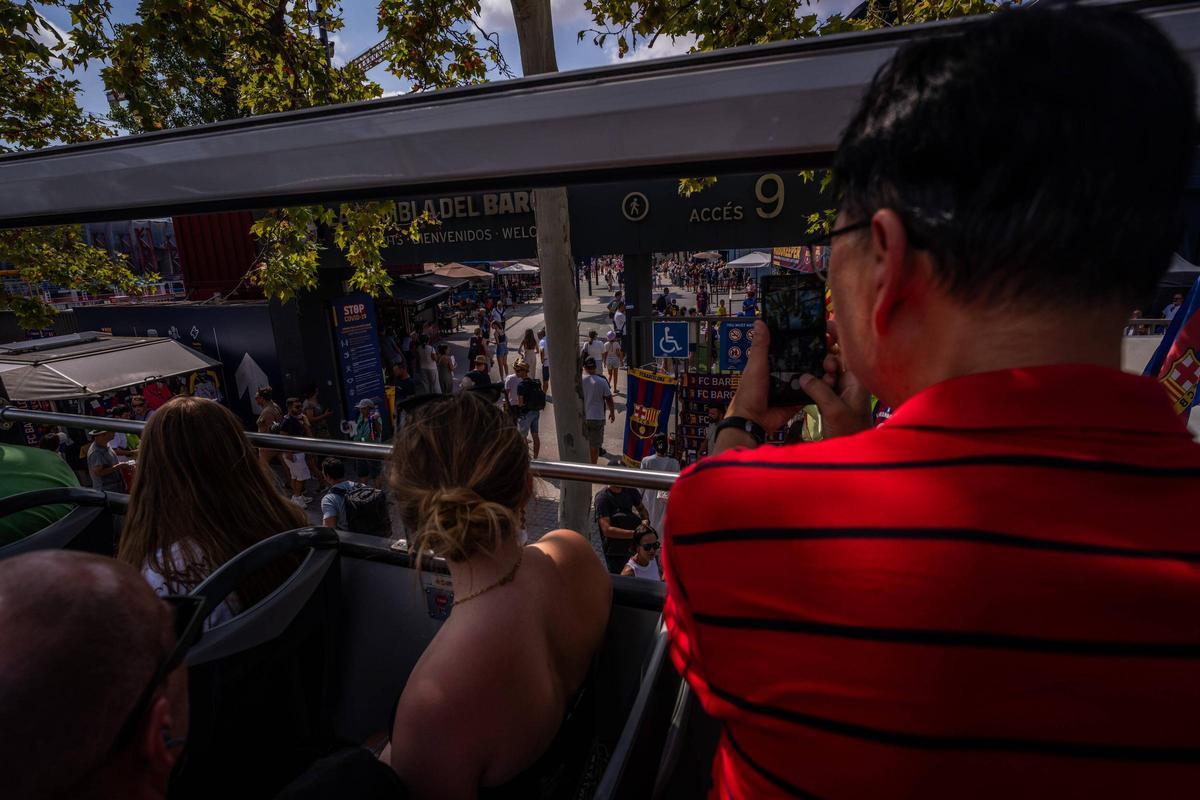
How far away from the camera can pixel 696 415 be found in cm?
787

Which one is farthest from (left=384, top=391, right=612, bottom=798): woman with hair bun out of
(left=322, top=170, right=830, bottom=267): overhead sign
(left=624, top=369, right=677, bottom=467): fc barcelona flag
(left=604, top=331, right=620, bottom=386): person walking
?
(left=604, top=331, right=620, bottom=386): person walking

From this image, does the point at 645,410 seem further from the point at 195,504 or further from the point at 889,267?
the point at 889,267

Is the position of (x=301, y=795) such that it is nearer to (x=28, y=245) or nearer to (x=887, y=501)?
(x=887, y=501)

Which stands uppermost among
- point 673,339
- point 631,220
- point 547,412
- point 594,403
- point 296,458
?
point 631,220

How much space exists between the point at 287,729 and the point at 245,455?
983 mm

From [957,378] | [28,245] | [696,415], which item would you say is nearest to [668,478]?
[957,378]

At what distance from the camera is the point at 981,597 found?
1.88ft

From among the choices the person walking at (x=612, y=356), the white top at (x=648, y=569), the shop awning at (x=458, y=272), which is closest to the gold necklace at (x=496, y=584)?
the white top at (x=648, y=569)

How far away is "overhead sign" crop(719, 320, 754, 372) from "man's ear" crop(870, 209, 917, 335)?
23.7 feet

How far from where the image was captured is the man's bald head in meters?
0.72

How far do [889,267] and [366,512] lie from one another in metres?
5.03

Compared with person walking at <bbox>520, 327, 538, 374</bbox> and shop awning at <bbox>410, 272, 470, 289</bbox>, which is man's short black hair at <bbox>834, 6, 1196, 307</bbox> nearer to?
person walking at <bbox>520, 327, 538, 374</bbox>

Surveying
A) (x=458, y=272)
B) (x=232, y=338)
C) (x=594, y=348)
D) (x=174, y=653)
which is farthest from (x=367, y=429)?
(x=458, y=272)

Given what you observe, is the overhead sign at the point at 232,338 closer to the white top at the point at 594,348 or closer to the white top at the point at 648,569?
the white top at the point at 594,348
